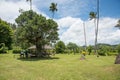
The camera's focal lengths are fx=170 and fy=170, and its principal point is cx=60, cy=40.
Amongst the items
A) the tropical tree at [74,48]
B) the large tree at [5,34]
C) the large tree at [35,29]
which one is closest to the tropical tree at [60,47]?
the tropical tree at [74,48]

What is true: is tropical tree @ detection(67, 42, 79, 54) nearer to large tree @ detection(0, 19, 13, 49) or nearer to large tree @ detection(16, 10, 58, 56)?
large tree @ detection(0, 19, 13, 49)

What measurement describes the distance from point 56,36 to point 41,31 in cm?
322

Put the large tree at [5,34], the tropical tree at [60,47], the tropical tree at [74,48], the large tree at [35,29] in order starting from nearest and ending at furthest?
the large tree at [35,29] → the large tree at [5,34] → the tropical tree at [60,47] → the tropical tree at [74,48]

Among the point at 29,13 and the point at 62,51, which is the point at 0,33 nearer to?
the point at 62,51

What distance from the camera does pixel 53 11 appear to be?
7019cm

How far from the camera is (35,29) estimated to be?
32406 mm

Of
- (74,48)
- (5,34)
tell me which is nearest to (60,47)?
(74,48)

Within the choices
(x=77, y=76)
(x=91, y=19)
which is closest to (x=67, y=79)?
(x=77, y=76)

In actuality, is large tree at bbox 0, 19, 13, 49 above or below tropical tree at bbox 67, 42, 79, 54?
above

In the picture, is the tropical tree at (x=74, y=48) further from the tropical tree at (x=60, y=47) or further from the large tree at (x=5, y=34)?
the large tree at (x=5, y=34)

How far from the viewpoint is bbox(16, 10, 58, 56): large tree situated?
32938mm

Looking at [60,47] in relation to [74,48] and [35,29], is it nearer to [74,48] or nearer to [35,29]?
[74,48]

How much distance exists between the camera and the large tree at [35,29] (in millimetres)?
32938

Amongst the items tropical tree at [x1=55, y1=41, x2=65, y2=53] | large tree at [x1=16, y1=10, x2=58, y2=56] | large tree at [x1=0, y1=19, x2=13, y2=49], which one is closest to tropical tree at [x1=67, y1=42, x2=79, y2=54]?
tropical tree at [x1=55, y1=41, x2=65, y2=53]
